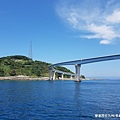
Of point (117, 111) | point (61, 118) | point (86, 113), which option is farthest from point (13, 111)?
point (117, 111)

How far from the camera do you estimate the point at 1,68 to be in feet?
590

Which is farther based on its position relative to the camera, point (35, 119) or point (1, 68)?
point (1, 68)

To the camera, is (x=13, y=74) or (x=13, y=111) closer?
(x=13, y=111)

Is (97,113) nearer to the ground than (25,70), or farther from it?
nearer to the ground

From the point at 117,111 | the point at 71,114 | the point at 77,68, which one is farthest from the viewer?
the point at 77,68

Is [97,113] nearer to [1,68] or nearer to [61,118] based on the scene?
[61,118]

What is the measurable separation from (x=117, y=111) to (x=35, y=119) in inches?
497

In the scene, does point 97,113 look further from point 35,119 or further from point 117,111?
point 35,119

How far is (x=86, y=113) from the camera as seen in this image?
2930cm

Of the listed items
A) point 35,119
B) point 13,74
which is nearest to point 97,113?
point 35,119

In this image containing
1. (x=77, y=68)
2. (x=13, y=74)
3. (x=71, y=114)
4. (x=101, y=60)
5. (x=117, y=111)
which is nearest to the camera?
(x=71, y=114)

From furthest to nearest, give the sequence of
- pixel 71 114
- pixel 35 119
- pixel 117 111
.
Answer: pixel 117 111, pixel 71 114, pixel 35 119

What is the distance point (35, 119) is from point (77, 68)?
115m

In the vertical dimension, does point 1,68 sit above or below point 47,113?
above
